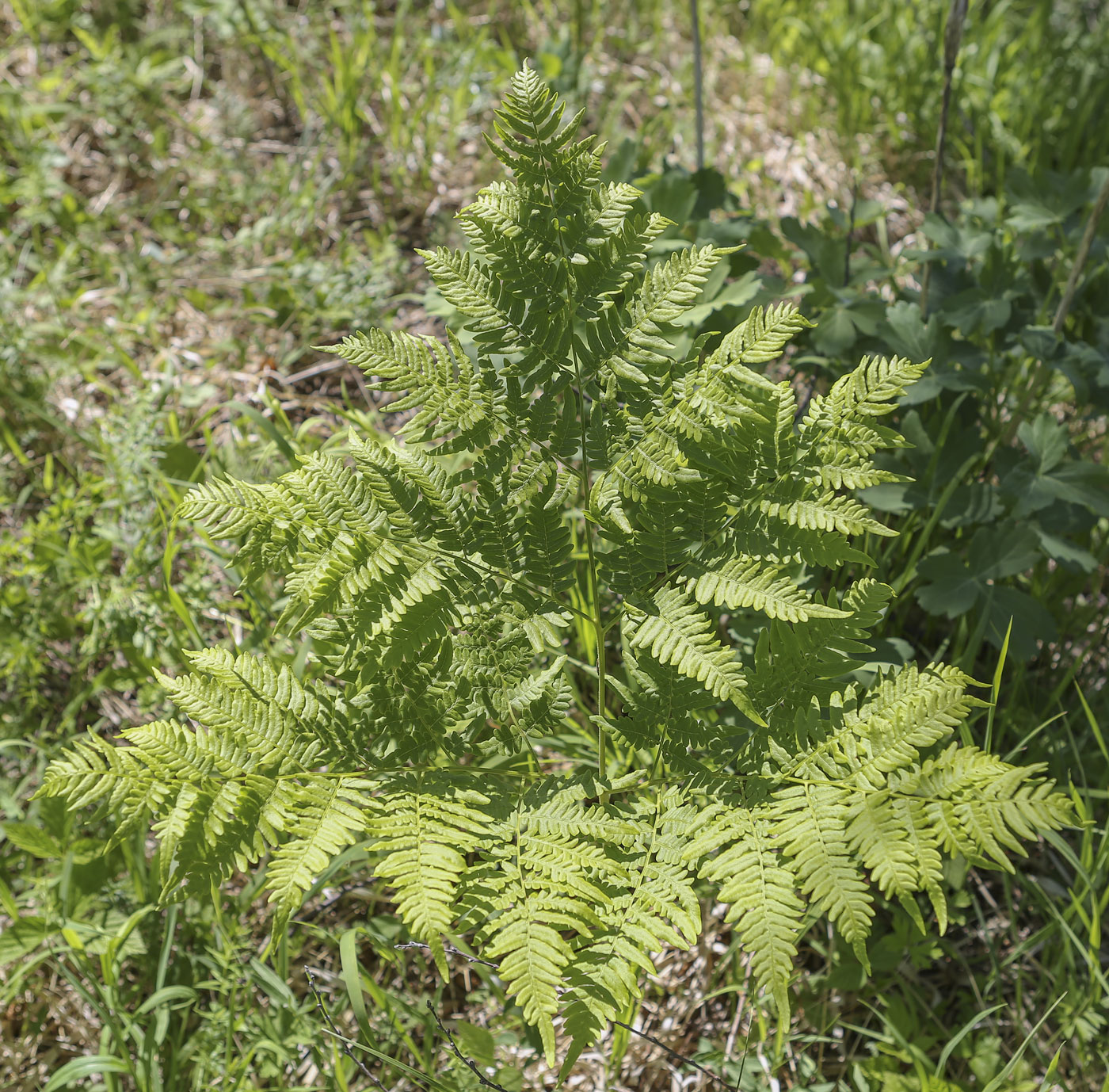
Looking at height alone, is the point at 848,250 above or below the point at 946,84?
below

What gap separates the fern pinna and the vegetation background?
283mm

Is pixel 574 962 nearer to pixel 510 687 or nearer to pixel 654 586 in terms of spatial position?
pixel 510 687

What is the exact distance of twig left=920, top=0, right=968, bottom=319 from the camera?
83.9 inches

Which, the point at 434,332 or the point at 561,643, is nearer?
the point at 561,643

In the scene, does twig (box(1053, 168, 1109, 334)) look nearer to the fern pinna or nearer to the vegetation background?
the vegetation background

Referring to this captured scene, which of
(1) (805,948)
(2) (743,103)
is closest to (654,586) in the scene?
(1) (805,948)

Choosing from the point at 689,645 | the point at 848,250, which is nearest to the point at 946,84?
the point at 848,250

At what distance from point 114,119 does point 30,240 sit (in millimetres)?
627

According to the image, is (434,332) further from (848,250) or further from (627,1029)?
(627,1029)

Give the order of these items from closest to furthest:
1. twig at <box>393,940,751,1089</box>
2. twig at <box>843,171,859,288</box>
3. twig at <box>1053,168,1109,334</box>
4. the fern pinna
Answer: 1. the fern pinna
2. twig at <box>393,940,751,1089</box>
3. twig at <box>1053,168,1109,334</box>
4. twig at <box>843,171,859,288</box>

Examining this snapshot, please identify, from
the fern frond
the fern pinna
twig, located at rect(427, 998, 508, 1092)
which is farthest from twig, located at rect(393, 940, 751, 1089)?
the fern frond

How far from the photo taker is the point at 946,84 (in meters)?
2.29

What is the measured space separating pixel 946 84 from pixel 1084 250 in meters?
0.52

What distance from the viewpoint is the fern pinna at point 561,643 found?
4.56 feet
